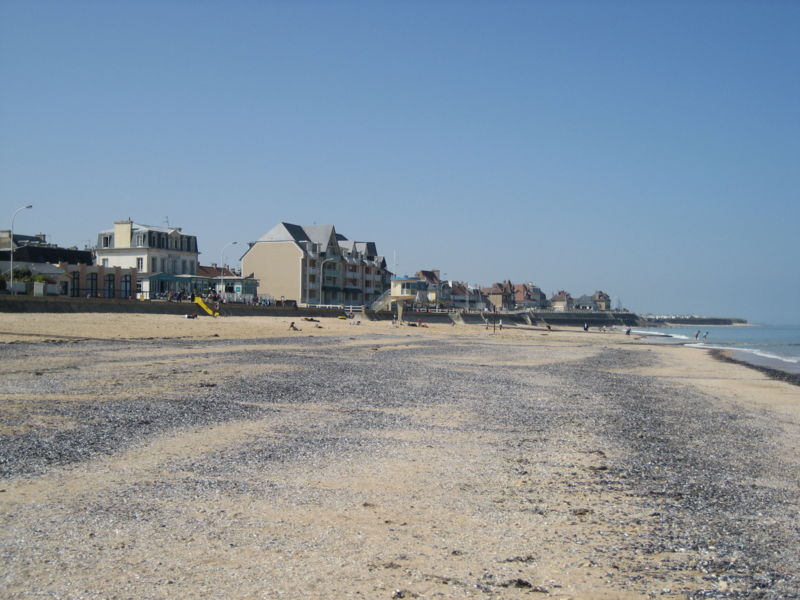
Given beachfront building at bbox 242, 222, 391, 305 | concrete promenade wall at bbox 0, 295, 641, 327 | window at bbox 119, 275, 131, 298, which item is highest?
beachfront building at bbox 242, 222, 391, 305

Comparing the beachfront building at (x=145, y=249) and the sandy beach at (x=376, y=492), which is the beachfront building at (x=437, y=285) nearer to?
the beachfront building at (x=145, y=249)

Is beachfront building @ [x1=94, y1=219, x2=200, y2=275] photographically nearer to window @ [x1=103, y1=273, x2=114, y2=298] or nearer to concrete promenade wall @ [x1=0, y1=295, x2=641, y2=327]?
window @ [x1=103, y1=273, x2=114, y2=298]

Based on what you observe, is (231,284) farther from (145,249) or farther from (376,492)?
(376,492)

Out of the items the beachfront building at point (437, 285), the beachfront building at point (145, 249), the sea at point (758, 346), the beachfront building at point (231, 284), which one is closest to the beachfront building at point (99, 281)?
the beachfront building at point (145, 249)

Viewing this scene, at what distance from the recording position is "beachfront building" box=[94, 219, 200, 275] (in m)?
74.1

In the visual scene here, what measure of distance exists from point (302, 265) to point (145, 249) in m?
21.5

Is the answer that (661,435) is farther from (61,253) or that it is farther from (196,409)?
(61,253)

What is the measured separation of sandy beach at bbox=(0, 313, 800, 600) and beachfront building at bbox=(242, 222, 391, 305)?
7190 centimetres

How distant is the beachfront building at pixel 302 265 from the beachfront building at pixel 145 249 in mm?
13752

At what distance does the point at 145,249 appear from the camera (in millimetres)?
73750

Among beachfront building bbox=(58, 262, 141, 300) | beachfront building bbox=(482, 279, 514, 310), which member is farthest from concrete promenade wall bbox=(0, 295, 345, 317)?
beachfront building bbox=(482, 279, 514, 310)

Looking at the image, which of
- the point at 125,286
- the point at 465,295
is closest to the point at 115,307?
the point at 125,286

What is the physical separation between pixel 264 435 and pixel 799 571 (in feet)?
25.5

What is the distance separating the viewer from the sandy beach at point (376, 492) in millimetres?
5645
